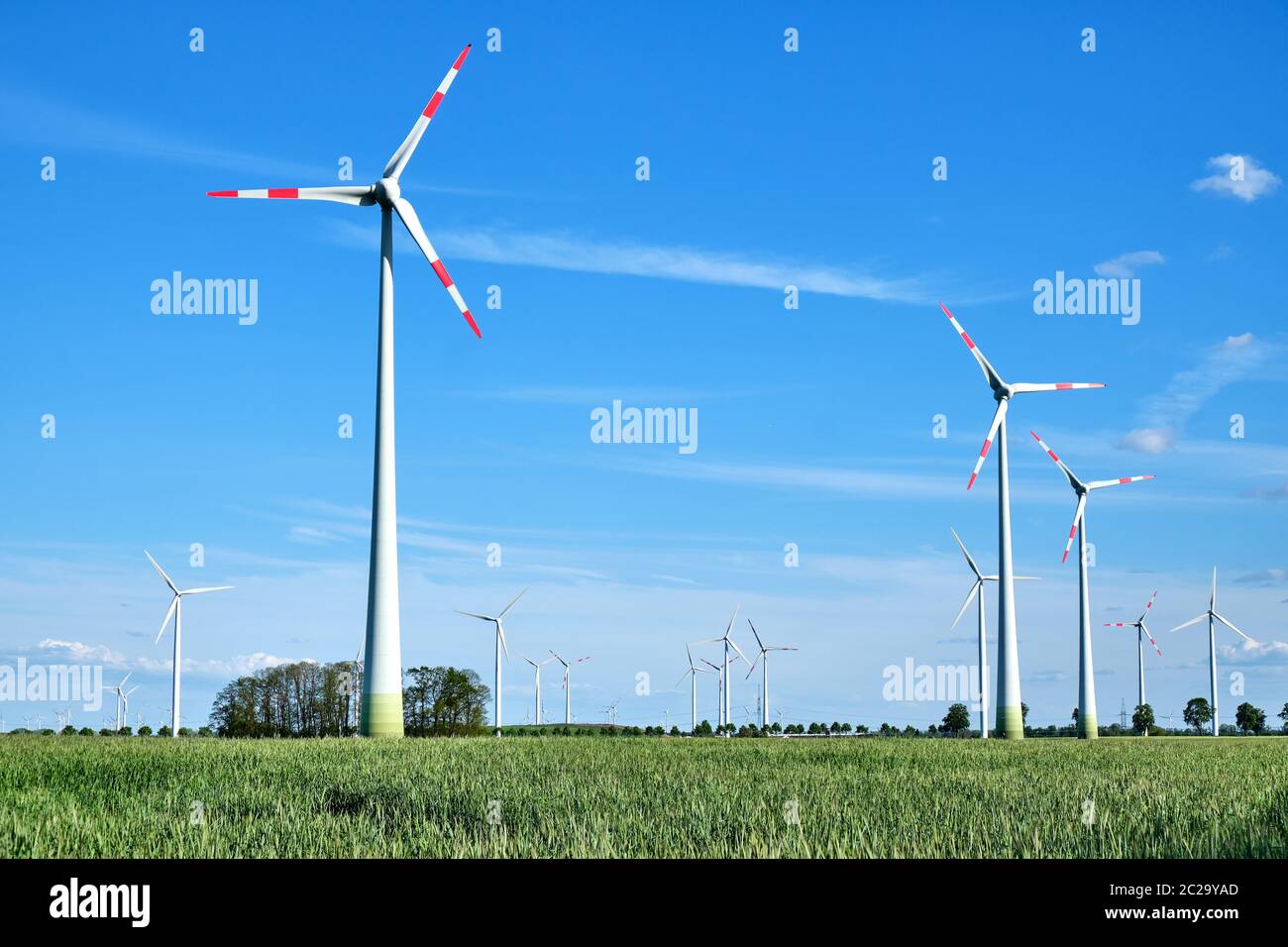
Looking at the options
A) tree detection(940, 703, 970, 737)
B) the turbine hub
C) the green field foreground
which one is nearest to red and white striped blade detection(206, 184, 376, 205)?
the turbine hub

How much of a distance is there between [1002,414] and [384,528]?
40618 millimetres

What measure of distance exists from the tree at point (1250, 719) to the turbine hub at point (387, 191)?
6621 inches

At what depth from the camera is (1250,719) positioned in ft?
577

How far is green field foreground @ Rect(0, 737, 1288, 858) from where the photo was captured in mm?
12227

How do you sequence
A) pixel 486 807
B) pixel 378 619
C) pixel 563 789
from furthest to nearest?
1. pixel 378 619
2. pixel 563 789
3. pixel 486 807

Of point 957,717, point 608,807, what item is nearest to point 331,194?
point 608,807

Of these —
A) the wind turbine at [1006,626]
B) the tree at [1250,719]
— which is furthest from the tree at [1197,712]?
the wind turbine at [1006,626]

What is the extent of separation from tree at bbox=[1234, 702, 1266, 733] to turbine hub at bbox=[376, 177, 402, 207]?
168178 millimetres

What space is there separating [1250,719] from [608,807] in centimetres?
18647

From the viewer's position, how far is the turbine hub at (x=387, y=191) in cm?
4547

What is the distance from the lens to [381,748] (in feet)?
92.3

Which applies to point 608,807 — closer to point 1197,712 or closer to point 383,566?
point 383,566
